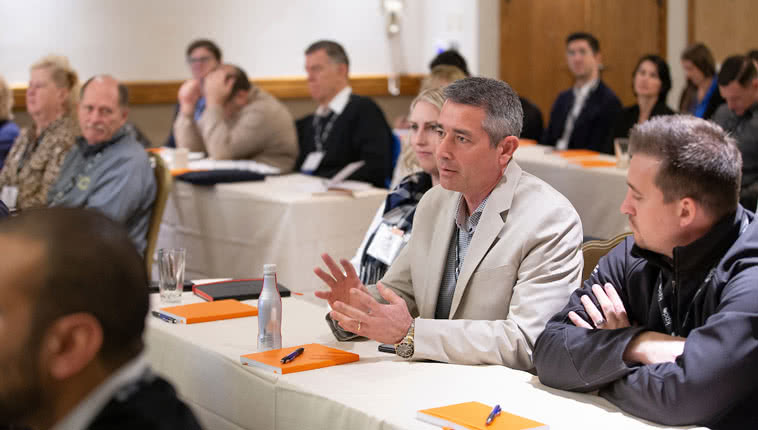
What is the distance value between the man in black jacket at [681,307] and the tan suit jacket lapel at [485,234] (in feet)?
1.13

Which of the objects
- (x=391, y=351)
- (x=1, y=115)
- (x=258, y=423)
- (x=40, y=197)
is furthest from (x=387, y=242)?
(x=1, y=115)

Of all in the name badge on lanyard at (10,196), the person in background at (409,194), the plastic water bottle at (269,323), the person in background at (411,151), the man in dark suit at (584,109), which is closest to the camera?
the plastic water bottle at (269,323)

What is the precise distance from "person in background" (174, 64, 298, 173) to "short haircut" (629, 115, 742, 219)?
13.0 ft

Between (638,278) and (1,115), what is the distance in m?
4.93

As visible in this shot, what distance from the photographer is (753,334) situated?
154cm

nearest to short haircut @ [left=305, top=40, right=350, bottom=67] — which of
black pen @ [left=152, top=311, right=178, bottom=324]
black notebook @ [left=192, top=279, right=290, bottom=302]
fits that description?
black notebook @ [left=192, top=279, right=290, bottom=302]

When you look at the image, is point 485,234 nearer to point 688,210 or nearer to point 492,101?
point 492,101

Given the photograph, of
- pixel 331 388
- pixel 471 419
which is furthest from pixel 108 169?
pixel 471 419

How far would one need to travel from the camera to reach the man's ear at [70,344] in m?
0.96

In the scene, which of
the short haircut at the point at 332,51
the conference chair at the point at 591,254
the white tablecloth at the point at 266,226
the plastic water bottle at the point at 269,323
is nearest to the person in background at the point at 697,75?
the short haircut at the point at 332,51

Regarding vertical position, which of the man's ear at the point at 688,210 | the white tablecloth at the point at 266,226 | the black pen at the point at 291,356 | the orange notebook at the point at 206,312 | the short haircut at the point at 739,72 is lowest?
the white tablecloth at the point at 266,226

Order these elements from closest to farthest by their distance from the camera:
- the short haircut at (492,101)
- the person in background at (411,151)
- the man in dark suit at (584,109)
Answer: the short haircut at (492,101) → the person in background at (411,151) → the man in dark suit at (584,109)

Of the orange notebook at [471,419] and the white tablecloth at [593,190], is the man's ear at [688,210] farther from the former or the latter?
the white tablecloth at [593,190]

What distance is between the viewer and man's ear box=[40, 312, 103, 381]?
96cm
